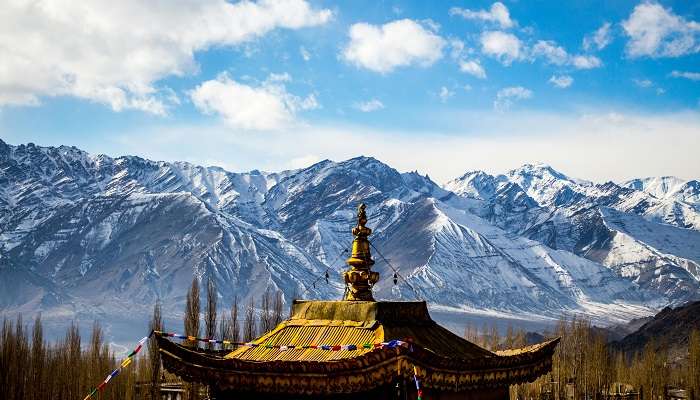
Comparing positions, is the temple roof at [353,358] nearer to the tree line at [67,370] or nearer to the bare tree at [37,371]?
the tree line at [67,370]

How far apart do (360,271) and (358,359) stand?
2286 millimetres

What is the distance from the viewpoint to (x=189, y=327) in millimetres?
52688

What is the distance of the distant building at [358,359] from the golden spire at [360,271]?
0.04 ft

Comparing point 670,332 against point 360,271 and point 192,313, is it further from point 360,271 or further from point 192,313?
point 360,271

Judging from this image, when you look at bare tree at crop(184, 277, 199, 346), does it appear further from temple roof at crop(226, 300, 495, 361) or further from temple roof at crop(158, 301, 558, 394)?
temple roof at crop(158, 301, 558, 394)

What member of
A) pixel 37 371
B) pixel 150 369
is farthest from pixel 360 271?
pixel 150 369

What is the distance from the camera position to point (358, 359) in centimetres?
861

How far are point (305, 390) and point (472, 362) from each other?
195cm

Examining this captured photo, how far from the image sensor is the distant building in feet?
28.6

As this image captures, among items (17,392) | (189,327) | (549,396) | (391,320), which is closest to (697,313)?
(549,396)

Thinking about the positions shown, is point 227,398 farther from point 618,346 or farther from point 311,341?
point 618,346

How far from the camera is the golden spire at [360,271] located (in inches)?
423

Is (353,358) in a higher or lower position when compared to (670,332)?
higher

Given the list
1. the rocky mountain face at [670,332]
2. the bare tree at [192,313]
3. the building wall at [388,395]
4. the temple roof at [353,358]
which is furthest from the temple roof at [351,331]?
the rocky mountain face at [670,332]
